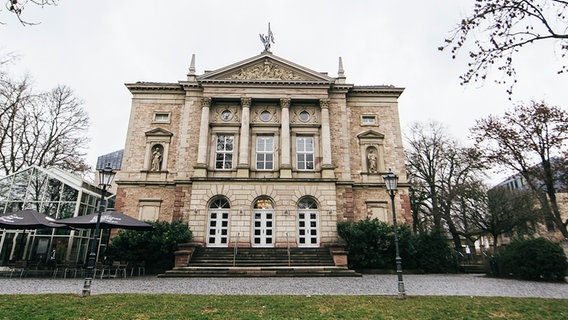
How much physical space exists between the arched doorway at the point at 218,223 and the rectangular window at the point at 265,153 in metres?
3.79

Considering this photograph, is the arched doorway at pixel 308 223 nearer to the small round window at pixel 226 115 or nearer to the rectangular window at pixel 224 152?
the rectangular window at pixel 224 152

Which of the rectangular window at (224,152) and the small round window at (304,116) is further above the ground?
the small round window at (304,116)

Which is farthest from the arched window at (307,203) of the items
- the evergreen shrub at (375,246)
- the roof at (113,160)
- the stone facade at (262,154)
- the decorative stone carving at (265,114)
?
the roof at (113,160)

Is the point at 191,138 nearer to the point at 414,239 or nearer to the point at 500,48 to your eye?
the point at 414,239

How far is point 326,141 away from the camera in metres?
24.0

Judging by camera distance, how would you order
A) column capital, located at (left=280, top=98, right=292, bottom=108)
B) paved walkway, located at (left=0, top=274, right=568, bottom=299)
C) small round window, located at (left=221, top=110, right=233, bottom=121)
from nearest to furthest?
1. paved walkway, located at (left=0, top=274, right=568, bottom=299)
2. column capital, located at (left=280, top=98, right=292, bottom=108)
3. small round window, located at (left=221, top=110, right=233, bottom=121)

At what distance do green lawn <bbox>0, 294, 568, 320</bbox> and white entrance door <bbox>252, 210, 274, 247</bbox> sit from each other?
465 inches

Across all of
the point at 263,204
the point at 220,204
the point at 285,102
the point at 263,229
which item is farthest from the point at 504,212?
the point at 220,204

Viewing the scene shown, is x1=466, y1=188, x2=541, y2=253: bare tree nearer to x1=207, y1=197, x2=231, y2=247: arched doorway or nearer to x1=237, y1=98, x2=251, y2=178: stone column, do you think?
x1=237, y1=98, x2=251, y2=178: stone column

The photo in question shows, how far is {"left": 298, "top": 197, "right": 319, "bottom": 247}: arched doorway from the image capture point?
72.3 feet

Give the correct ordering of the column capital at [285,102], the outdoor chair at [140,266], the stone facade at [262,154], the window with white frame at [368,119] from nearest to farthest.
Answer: the outdoor chair at [140,266]
the stone facade at [262,154]
the column capital at [285,102]
the window with white frame at [368,119]

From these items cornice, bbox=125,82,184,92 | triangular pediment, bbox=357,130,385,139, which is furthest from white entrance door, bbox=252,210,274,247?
cornice, bbox=125,82,184,92

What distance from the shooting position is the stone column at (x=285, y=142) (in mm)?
23062

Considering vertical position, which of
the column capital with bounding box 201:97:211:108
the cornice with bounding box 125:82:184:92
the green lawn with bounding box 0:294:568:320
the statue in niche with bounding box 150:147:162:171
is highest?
the cornice with bounding box 125:82:184:92
